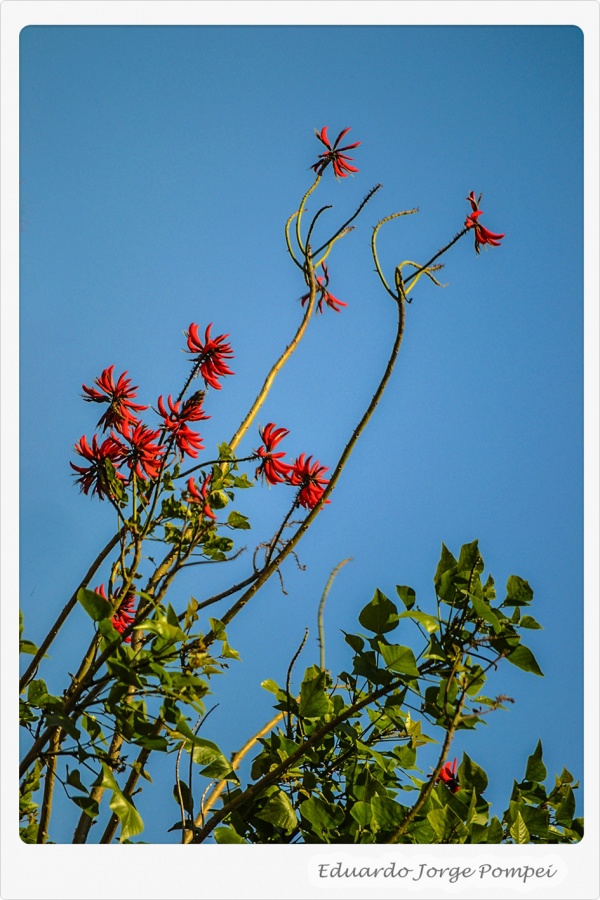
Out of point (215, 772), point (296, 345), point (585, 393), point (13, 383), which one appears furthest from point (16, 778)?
point (585, 393)

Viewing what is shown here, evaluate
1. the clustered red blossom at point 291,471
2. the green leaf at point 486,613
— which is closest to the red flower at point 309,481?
the clustered red blossom at point 291,471

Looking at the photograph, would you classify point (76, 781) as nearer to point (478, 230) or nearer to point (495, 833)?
point (495, 833)

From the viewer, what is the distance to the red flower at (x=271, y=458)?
1.71 meters

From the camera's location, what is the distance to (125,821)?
49.1 inches

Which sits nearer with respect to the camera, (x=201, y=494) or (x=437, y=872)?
(x=437, y=872)

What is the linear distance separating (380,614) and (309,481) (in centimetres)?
33

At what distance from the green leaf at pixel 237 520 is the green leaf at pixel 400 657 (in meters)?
0.44

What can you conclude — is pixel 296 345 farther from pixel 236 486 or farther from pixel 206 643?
pixel 206 643

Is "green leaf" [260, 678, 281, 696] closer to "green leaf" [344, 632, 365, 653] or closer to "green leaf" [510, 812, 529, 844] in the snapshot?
"green leaf" [344, 632, 365, 653]

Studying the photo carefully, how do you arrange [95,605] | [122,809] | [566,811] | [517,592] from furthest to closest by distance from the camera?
[566,811], [517,592], [95,605], [122,809]

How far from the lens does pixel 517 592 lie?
1453mm

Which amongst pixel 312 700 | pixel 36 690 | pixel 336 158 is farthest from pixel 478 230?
pixel 36 690

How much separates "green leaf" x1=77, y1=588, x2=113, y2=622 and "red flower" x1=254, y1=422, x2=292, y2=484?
0.48 metres

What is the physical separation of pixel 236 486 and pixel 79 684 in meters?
0.48
